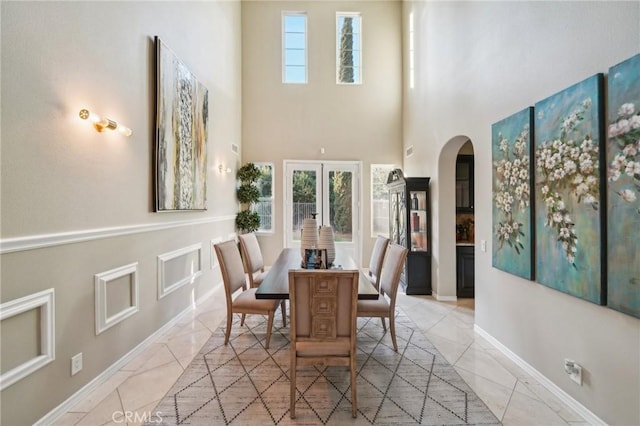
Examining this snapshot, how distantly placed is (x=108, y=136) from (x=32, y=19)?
0.84 meters

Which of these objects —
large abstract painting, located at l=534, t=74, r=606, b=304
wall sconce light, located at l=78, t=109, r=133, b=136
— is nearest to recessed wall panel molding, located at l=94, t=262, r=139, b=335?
wall sconce light, located at l=78, t=109, r=133, b=136

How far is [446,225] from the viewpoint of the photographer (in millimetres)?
4391

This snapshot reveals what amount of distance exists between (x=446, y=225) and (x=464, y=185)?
822 millimetres

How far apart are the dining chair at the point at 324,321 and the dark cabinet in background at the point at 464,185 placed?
3.48 m

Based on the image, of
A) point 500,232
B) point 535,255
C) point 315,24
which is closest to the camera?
point 535,255

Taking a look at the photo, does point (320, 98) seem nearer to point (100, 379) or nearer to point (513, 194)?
point (513, 194)

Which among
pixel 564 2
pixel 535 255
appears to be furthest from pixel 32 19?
pixel 535 255

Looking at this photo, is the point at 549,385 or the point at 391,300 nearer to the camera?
the point at 549,385

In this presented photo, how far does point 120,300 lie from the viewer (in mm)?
2574

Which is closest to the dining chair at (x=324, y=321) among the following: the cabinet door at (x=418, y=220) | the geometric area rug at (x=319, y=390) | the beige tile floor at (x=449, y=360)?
the geometric area rug at (x=319, y=390)

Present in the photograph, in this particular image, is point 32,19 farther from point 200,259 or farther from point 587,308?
point 587,308

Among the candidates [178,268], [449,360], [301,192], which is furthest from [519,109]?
[301,192]

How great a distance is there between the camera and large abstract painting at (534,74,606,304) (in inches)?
72.2

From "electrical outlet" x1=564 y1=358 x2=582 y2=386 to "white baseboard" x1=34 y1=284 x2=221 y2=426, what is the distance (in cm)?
344
